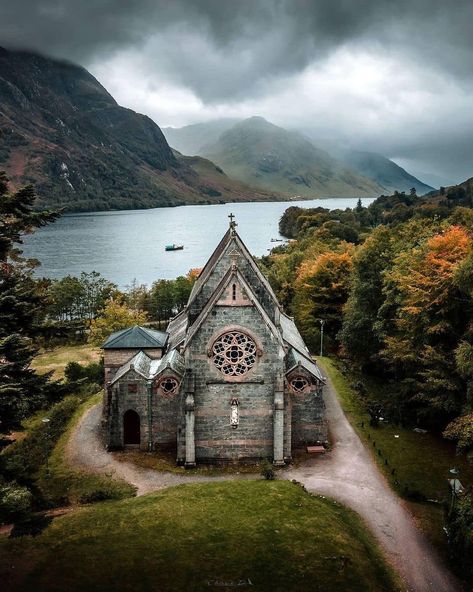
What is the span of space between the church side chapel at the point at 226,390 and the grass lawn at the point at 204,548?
446cm

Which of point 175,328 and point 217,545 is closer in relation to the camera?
point 217,545

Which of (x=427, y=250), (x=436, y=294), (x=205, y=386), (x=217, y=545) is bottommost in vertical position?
(x=217, y=545)

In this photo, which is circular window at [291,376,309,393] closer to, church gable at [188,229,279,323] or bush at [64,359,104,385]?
church gable at [188,229,279,323]

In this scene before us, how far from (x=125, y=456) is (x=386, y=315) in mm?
27142

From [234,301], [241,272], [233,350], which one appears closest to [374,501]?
[233,350]

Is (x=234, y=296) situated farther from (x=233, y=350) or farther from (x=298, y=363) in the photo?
(x=298, y=363)

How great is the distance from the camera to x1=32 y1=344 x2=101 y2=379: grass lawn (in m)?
62.2

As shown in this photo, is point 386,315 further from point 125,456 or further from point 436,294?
point 125,456

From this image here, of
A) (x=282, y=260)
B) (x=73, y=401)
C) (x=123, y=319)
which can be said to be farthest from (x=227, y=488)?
(x=282, y=260)

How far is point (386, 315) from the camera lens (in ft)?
156

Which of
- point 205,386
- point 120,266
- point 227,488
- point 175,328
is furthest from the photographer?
point 120,266

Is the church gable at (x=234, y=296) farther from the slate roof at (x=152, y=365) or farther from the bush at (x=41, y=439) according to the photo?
the bush at (x=41, y=439)

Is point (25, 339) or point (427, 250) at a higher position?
point (427, 250)

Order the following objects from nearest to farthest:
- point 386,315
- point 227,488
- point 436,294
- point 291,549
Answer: point 291,549 → point 227,488 → point 436,294 → point 386,315
